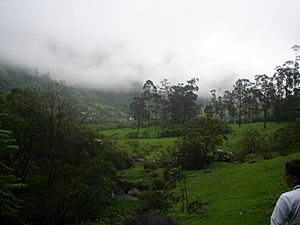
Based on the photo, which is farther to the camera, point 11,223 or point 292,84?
point 292,84

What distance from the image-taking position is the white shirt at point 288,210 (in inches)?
226

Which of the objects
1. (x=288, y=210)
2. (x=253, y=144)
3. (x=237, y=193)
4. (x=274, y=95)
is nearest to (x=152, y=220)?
(x=288, y=210)

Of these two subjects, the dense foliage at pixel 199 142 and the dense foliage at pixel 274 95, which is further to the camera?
the dense foliage at pixel 274 95

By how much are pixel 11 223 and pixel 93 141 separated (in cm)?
950

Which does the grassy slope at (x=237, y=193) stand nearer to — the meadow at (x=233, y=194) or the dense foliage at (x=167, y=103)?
the meadow at (x=233, y=194)

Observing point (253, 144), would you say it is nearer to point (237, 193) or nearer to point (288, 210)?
point (237, 193)

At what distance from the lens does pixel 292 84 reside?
9175 centimetres

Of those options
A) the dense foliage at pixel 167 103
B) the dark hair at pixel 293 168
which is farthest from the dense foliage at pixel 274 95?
the dark hair at pixel 293 168

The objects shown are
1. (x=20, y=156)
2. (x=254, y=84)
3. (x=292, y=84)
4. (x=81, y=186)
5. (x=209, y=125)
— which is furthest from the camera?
(x=254, y=84)

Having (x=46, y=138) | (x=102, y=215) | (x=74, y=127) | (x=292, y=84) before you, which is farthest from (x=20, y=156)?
(x=292, y=84)

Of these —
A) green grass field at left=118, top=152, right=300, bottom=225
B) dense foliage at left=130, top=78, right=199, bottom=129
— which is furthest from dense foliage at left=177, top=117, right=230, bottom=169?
dense foliage at left=130, top=78, right=199, bottom=129

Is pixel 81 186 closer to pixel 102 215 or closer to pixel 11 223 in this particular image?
pixel 102 215

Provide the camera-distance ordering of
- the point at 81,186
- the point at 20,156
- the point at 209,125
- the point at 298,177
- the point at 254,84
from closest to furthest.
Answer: the point at 298,177 → the point at 81,186 → the point at 20,156 → the point at 209,125 → the point at 254,84

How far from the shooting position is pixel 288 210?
575 centimetres
